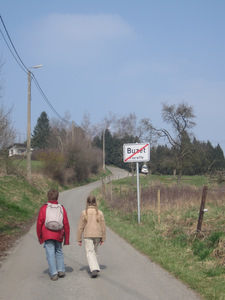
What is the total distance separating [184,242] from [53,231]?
4.14 m

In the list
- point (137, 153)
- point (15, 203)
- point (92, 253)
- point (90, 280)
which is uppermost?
point (137, 153)

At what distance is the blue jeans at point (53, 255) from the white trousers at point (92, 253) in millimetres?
540

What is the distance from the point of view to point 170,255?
8.63 m

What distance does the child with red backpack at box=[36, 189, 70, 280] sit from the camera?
6.76 metres

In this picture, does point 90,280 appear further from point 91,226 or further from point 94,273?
point 91,226

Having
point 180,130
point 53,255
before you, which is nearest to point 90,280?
point 53,255

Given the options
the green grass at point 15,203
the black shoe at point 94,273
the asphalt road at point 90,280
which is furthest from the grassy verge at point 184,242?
the green grass at point 15,203

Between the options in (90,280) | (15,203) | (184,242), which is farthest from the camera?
(15,203)

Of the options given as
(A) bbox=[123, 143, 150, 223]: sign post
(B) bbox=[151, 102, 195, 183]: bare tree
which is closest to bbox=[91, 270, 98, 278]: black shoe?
(A) bbox=[123, 143, 150, 223]: sign post

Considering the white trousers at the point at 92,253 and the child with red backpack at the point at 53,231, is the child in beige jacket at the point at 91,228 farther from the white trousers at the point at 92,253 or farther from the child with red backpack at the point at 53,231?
the child with red backpack at the point at 53,231

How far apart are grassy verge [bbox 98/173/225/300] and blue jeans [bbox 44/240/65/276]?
2.26 m

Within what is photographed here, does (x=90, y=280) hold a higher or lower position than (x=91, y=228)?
lower

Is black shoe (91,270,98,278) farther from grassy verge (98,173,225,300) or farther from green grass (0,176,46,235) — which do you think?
green grass (0,176,46,235)

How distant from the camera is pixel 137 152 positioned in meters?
14.4
